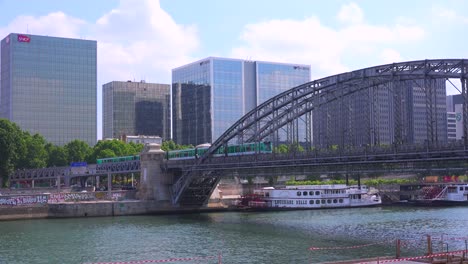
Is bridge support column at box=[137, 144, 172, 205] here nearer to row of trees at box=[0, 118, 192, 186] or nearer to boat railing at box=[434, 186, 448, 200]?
row of trees at box=[0, 118, 192, 186]

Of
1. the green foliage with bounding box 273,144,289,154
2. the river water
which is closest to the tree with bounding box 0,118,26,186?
the river water

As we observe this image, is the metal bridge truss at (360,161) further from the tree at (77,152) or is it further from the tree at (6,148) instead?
the tree at (77,152)

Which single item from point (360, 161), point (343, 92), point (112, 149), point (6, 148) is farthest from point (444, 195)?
point (112, 149)

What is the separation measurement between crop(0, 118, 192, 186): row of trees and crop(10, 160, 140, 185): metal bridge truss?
3.11 meters

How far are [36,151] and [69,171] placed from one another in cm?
1740

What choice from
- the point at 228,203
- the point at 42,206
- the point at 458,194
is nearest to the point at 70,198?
the point at 42,206

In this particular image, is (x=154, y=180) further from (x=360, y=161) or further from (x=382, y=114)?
(x=360, y=161)

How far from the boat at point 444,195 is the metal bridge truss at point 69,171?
56731mm

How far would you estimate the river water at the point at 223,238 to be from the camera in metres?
51.9

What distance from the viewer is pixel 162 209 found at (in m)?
105

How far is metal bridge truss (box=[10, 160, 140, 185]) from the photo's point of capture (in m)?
129

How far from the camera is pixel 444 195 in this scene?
414 feet

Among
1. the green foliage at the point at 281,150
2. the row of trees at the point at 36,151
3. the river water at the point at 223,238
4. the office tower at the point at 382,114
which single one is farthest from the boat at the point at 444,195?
the row of trees at the point at 36,151

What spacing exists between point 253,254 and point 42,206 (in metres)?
49.1
